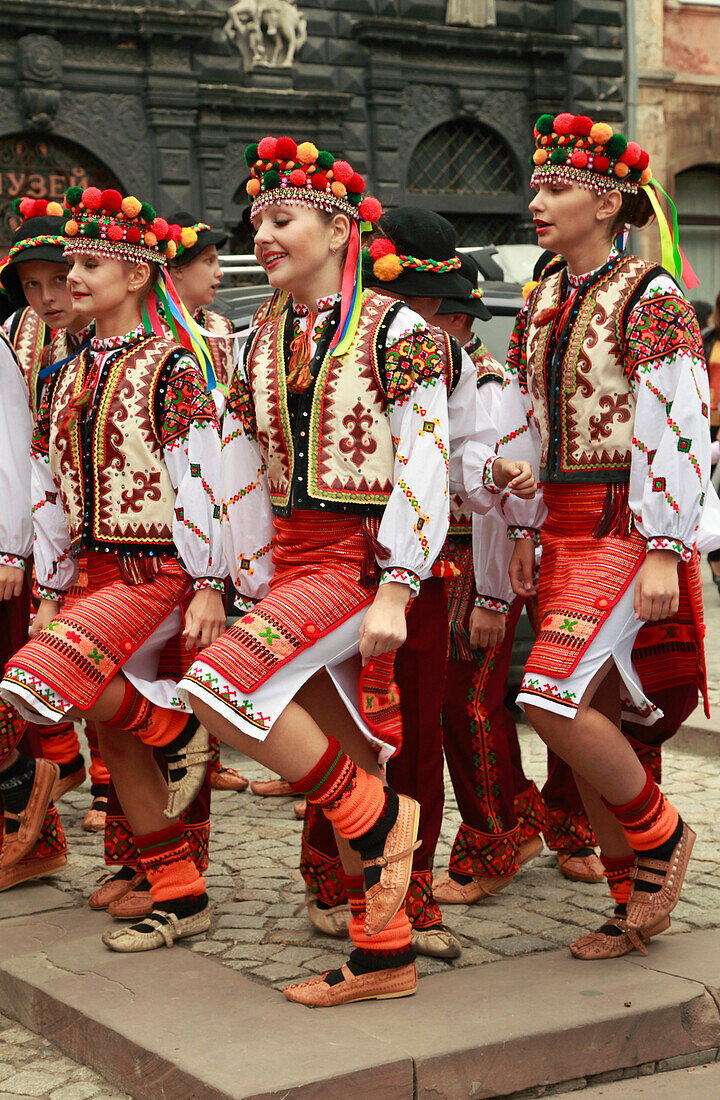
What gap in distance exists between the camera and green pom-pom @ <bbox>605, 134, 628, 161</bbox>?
3.98m

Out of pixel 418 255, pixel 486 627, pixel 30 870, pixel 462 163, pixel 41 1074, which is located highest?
pixel 462 163

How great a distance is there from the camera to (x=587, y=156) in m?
3.97

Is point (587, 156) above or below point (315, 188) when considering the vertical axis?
above

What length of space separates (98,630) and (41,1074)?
3.76 feet

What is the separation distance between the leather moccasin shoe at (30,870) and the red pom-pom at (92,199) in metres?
2.16

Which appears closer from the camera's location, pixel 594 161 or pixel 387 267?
pixel 594 161

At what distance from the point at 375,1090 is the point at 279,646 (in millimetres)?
1016

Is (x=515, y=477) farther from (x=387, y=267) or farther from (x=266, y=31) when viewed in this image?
(x=266, y=31)

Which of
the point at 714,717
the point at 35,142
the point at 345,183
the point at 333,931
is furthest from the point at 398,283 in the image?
the point at 35,142

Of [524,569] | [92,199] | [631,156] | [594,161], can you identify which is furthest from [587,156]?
[92,199]

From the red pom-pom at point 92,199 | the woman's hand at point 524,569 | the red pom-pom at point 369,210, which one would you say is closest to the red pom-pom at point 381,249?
the red pom-pom at point 369,210

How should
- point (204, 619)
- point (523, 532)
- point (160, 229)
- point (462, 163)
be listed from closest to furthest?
point (204, 619)
point (523, 532)
point (160, 229)
point (462, 163)

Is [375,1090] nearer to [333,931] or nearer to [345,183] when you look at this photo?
[333,931]

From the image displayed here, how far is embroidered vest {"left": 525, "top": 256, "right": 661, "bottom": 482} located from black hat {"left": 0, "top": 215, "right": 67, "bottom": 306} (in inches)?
81.8
